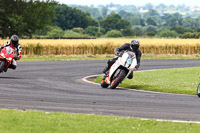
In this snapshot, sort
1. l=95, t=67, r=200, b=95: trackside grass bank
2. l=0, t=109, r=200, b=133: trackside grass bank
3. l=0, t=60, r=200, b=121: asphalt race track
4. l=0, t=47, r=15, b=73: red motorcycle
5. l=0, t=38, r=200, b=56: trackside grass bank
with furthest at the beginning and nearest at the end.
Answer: l=0, t=38, r=200, b=56: trackside grass bank < l=0, t=47, r=15, b=73: red motorcycle < l=95, t=67, r=200, b=95: trackside grass bank < l=0, t=60, r=200, b=121: asphalt race track < l=0, t=109, r=200, b=133: trackside grass bank

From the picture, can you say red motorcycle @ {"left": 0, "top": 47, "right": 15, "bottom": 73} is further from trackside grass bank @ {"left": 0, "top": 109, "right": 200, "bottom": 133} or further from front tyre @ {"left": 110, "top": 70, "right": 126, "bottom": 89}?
trackside grass bank @ {"left": 0, "top": 109, "right": 200, "bottom": 133}

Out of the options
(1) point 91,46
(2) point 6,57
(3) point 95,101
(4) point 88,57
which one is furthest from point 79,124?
(1) point 91,46

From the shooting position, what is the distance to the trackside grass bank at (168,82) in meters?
17.5

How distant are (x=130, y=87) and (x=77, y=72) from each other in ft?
24.1

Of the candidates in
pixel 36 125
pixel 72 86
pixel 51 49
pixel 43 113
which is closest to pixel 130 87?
pixel 72 86

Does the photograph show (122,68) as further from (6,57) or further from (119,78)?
(6,57)

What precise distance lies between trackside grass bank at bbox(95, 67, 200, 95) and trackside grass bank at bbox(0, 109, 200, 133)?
6.58m

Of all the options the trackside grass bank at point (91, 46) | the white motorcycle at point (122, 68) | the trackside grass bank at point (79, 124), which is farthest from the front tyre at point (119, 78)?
the trackside grass bank at point (91, 46)

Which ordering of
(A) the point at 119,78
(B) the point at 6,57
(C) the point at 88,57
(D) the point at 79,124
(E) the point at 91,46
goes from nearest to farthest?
(D) the point at 79,124 < (A) the point at 119,78 < (B) the point at 6,57 < (C) the point at 88,57 < (E) the point at 91,46

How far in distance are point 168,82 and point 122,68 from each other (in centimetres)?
305

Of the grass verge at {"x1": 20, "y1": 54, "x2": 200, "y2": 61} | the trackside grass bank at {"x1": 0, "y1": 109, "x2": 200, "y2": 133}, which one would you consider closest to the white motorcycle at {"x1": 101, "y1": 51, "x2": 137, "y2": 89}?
the trackside grass bank at {"x1": 0, "y1": 109, "x2": 200, "y2": 133}

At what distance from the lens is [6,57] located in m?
20.7

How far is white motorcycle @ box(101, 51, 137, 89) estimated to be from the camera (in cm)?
1759

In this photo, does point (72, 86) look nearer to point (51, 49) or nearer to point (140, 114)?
point (140, 114)
